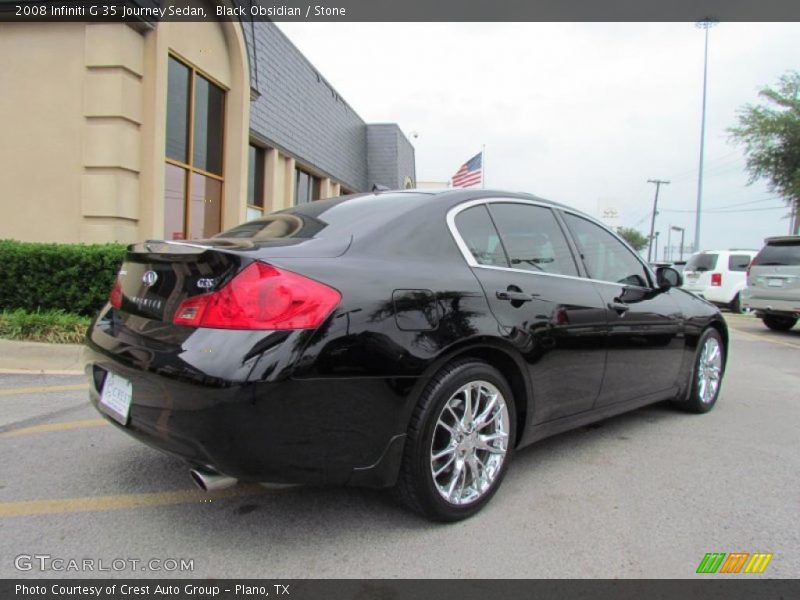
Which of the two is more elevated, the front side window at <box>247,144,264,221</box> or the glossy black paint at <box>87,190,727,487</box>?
the front side window at <box>247,144,264,221</box>

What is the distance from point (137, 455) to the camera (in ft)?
11.0

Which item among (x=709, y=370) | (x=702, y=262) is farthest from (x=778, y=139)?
(x=709, y=370)

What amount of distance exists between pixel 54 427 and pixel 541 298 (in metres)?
3.32

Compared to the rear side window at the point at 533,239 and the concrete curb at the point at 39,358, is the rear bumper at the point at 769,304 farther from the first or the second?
the concrete curb at the point at 39,358

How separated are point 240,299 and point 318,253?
15.4 inches

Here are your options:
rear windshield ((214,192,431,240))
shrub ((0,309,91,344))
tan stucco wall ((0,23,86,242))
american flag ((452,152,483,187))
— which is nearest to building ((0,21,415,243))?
tan stucco wall ((0,23,86,242))

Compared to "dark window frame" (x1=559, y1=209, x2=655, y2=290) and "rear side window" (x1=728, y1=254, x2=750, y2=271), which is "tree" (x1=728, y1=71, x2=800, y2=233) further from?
"dark window frame" (x1=559, y1=209, x2=655, y2=290)

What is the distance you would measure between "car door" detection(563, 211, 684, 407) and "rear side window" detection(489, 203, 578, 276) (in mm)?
188

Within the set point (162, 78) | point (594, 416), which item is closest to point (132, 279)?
point (594, 416)

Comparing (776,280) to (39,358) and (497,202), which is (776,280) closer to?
Answer: (497,202)

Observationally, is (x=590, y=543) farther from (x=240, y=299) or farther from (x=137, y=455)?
(x=137, y=455)

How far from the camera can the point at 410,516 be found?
8.75 feet

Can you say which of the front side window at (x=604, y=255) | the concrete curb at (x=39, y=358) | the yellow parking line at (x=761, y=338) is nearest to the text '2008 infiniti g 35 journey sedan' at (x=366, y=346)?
the front side window at (x=604, y=255)

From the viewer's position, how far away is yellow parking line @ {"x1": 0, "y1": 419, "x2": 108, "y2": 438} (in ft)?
12.1
